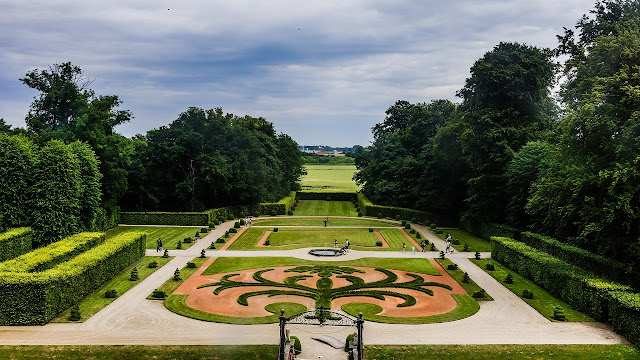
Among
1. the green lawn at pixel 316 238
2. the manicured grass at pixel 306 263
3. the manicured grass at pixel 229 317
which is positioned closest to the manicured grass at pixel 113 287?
the manicured grass at pixel 229 317

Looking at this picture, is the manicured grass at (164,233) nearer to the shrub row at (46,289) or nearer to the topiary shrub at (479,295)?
the shrub row at (46,289)

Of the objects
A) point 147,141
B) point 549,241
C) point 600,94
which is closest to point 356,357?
point 600,94

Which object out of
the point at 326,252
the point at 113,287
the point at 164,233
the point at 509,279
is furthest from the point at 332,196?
the point at 113,287

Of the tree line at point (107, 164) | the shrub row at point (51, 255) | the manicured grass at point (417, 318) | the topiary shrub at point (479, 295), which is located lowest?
the manicured grass at point (417, 318)

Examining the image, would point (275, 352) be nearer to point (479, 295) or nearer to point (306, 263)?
point (479, 295)

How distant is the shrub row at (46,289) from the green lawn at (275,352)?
3.60 metres

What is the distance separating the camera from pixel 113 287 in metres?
40.1

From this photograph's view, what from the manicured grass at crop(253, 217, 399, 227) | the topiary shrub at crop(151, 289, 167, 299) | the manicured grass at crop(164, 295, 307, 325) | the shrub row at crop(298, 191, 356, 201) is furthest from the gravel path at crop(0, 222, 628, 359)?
the shrub row at crop(298, 191, 356, 201)

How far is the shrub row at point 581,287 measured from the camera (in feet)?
96.5

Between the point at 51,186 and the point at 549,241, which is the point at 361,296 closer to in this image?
the point at 549,241

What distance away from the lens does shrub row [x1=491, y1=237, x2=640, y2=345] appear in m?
29.4

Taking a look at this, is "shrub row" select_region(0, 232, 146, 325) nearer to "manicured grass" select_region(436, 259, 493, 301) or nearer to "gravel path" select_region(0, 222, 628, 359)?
"gravel path" select_region(0, 222, 628, 359)

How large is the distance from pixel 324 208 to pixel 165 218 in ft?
128

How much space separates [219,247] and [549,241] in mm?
34362
